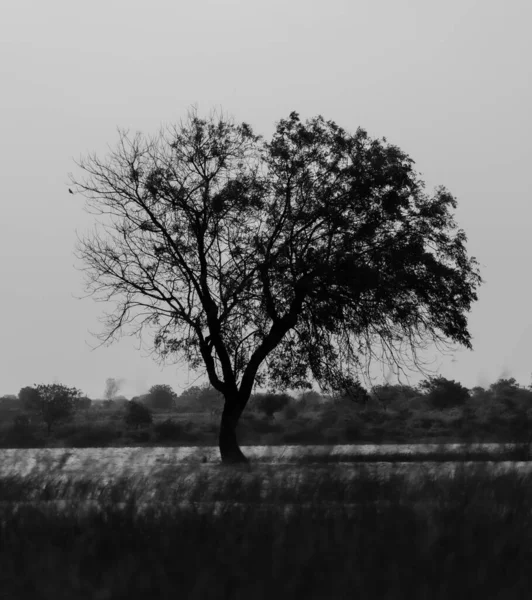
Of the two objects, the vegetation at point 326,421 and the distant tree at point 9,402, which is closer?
the vegetation at point 326,421

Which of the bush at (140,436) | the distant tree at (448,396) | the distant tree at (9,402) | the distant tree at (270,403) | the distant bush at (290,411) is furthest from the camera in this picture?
the distant tree at (9,402)

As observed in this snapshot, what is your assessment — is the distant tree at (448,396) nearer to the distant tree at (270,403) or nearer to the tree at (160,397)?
the distant tree at (270,403)

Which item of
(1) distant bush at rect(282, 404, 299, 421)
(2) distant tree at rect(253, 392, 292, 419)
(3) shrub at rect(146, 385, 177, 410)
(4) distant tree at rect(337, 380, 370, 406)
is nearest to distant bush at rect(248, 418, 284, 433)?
(4) distant tree at rect(337, 380, 370, 406)

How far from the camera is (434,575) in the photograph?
566cm

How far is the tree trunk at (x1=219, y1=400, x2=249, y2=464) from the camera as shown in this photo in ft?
76.4

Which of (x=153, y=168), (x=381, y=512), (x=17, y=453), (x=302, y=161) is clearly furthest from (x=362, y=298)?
(x=381, y=512)

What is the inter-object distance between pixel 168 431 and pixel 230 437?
18422 mm

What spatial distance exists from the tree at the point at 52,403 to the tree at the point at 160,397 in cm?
2078

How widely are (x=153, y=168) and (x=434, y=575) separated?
2090 centimetres

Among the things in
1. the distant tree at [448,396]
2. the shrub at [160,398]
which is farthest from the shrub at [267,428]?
the shrub at [160,398]

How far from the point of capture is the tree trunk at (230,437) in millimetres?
23281

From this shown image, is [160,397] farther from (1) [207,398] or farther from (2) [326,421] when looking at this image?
(2) [326,421]

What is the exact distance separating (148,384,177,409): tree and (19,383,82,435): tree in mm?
20781

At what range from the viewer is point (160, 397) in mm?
82562
